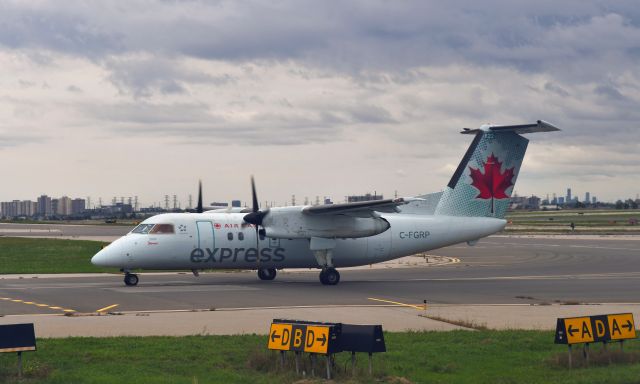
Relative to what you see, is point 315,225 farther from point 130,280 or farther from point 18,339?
point 18,339

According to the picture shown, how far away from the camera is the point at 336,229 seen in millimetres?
33625

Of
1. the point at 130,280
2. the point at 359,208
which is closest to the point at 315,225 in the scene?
the point at 359,208

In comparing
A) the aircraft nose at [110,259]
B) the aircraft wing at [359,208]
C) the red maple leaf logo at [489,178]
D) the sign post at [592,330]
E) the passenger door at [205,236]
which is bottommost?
the sign post at [592,330]

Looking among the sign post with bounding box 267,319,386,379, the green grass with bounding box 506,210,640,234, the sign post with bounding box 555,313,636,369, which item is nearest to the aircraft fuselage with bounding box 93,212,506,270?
the sign post with bounding box 267,319,386,379

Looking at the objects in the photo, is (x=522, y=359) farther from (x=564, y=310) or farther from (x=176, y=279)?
(x=176, y=279)

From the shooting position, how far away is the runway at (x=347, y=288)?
26.0 meters

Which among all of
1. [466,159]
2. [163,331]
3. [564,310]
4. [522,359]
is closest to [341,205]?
[466,159]

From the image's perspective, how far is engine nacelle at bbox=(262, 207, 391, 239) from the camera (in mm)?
32969

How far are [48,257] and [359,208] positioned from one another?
26.5 meters

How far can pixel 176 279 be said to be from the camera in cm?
3625

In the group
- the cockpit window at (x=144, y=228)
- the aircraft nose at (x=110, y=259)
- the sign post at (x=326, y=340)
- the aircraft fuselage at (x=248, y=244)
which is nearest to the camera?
the sign post at (x=326, y=340)

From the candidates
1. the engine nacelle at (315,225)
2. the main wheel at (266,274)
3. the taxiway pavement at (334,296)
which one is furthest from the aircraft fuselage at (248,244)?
the main wheel at (266,274)

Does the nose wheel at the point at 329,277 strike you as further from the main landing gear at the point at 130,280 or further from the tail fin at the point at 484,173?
the main landing gear at the point at 130,280

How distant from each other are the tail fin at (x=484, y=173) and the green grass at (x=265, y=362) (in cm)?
1797
